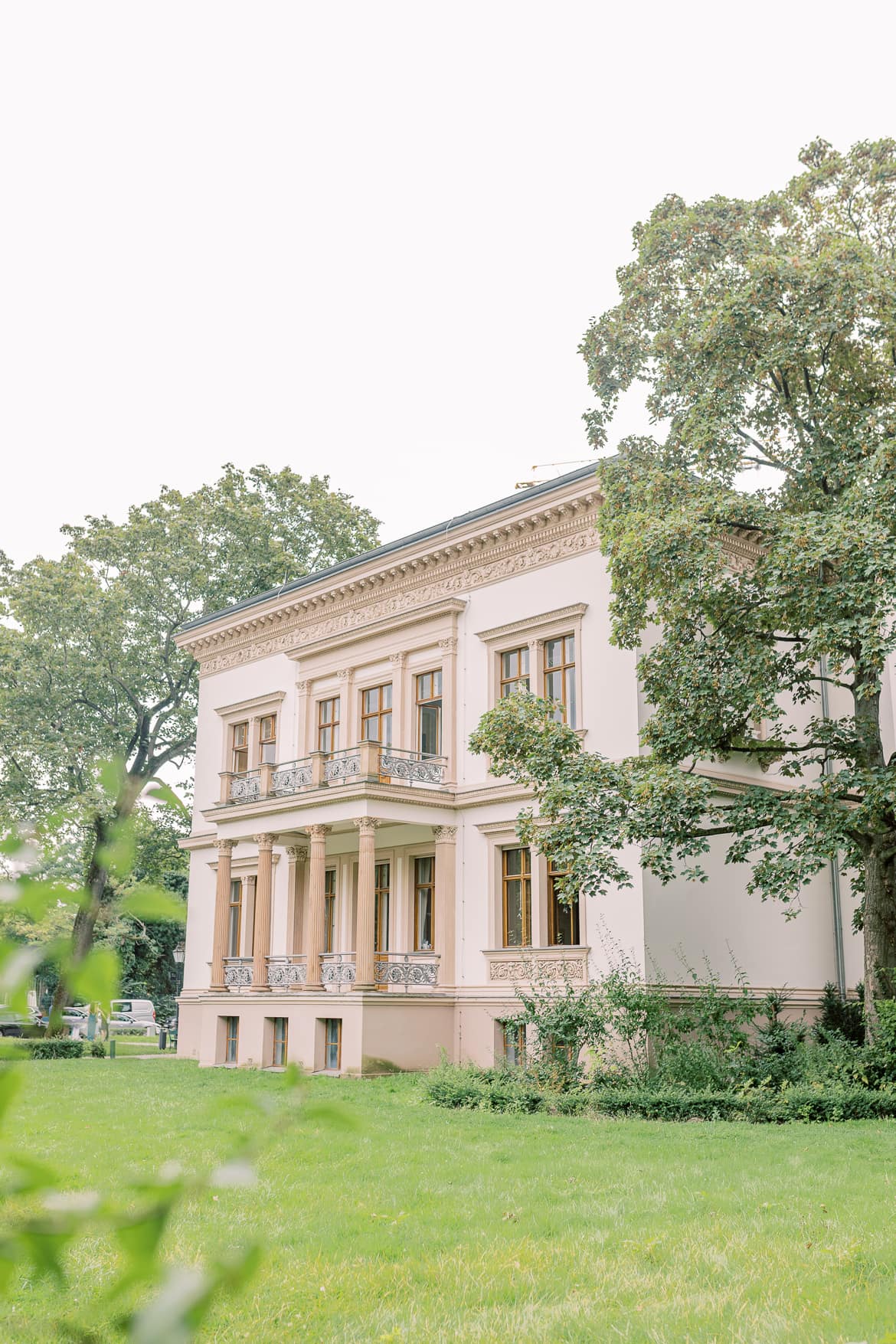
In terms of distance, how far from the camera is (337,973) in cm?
2391

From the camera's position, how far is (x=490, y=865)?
23.6 meters

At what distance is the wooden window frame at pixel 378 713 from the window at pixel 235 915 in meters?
6.20

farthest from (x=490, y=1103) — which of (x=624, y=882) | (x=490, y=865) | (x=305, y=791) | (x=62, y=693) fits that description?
A: (x=62, y=693)

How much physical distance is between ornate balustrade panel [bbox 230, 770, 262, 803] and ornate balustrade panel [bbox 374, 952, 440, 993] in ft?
17.6

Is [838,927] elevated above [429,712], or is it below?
below

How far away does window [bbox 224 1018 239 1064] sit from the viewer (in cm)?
2661

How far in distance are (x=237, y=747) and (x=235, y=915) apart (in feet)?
13.9

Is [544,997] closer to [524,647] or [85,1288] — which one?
[524,647]

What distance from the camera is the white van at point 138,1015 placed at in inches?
2061

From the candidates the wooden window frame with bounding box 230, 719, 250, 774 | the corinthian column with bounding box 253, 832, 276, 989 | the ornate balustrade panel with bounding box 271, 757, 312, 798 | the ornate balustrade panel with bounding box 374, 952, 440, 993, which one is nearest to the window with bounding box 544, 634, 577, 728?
the ornate balustrade panel with bounding box 271, 757, 312, 798

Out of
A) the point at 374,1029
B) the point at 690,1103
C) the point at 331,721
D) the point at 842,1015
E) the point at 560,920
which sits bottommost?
the point at 690,1103

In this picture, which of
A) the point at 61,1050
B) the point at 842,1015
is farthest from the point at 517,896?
the point at 61,1050

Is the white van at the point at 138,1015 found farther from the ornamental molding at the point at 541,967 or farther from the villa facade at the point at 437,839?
the ornamental molding at the point at 541,967

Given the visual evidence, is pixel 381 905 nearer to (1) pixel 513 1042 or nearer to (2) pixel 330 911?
(2) pixel 330 911
